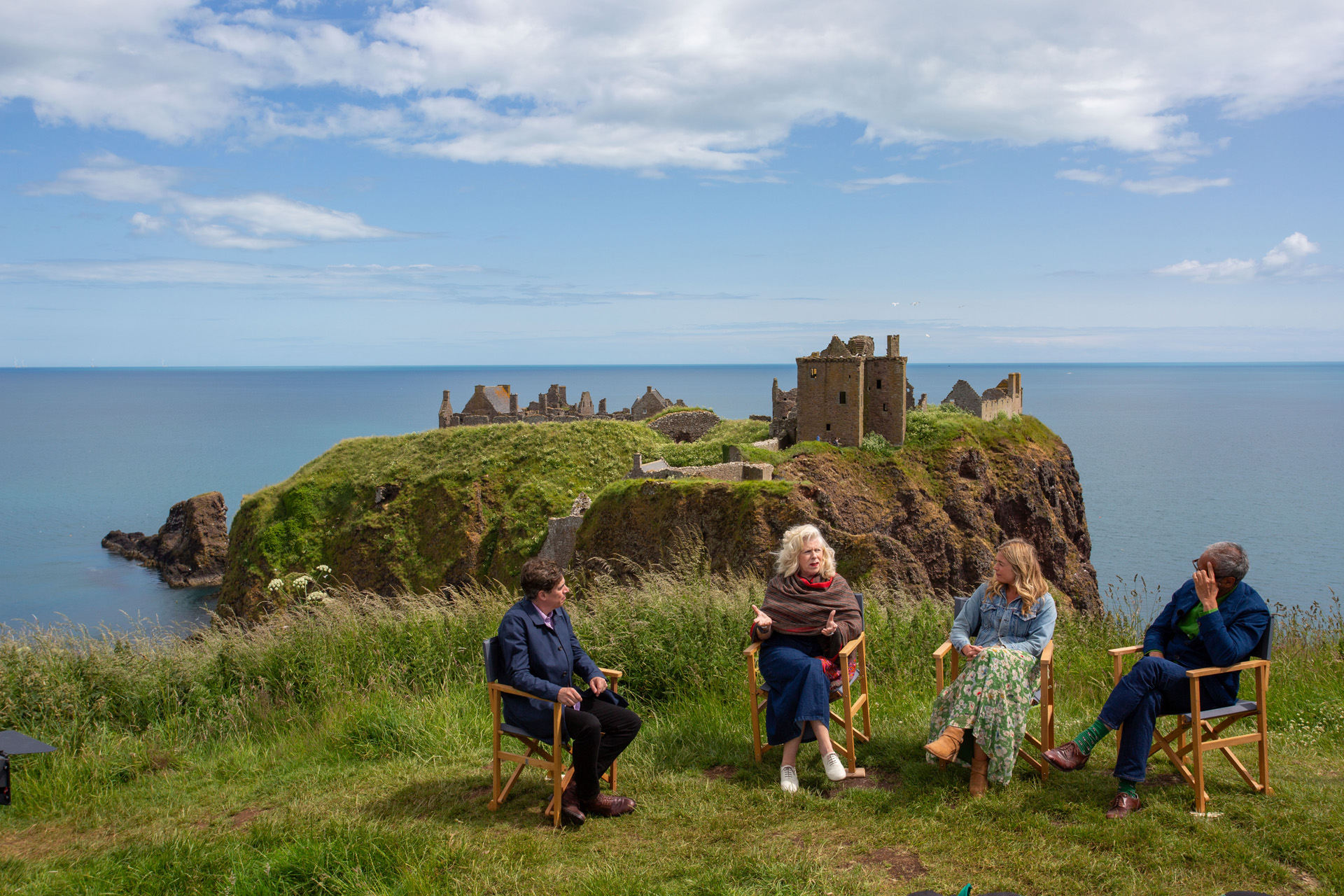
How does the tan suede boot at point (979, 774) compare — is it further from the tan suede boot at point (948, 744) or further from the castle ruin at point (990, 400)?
the castle ruin at point (990, 400)

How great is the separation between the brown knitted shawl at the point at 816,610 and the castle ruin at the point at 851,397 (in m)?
29.3

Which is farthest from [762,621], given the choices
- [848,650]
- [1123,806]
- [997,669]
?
[1123,806]

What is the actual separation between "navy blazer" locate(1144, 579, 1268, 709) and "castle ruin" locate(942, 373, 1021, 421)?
122 feet

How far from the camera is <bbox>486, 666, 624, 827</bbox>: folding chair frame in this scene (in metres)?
5.50

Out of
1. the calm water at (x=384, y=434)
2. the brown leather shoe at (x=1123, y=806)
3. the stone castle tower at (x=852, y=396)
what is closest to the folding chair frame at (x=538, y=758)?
the brown leather shoe at (x=1123, y=806)

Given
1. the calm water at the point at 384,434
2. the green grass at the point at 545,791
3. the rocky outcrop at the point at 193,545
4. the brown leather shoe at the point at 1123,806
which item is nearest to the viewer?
the green grass at the point at 545,791

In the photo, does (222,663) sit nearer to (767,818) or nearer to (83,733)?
(83,733)

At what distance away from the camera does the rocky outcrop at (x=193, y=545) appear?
58.3 m

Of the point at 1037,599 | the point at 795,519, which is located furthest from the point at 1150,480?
the point at 1037,599

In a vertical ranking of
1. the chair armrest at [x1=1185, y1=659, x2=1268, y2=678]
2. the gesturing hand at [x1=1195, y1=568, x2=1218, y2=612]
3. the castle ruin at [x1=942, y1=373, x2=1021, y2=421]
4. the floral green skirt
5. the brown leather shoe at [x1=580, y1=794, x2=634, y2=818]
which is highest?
the castle ruin at [x1=942, y1=373, x2=1021, y2=421]

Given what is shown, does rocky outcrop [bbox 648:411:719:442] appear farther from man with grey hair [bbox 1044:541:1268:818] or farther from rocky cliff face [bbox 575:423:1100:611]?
man with grey hair [bbox 1044:541:1268:818]

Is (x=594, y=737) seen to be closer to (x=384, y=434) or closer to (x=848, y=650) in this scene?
(x=848, y=650)

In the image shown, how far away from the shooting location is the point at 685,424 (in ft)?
159

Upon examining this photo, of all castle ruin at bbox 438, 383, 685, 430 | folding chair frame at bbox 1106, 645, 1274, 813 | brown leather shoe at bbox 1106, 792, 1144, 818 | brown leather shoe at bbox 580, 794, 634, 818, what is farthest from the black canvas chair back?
castle ruin at bbox 438, 383, 685, 430
